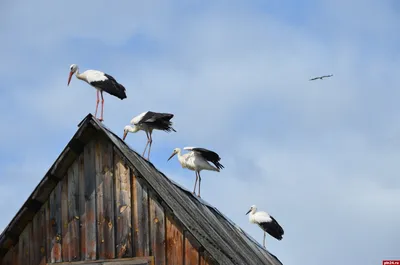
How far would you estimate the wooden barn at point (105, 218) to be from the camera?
1497 cm

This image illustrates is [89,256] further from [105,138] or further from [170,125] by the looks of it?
[170,125]

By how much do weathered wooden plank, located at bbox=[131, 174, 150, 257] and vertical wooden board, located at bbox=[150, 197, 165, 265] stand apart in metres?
0.08

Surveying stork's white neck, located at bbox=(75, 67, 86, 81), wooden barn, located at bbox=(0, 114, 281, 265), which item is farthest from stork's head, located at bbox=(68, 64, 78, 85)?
wooden barn, located at bbox=(0, 114, 281, 265)

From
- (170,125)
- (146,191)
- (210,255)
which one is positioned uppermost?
(170,125)

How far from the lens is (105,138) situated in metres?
15.9

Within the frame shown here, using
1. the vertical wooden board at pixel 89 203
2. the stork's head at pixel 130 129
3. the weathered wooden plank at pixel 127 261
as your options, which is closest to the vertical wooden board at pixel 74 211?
the vertical wooden board at pixel 89 203

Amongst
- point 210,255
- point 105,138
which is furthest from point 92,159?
point 210,255

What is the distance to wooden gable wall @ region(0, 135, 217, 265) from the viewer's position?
1500 cm

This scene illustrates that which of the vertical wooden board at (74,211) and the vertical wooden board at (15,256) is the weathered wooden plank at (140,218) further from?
the vertical wooden board at (15,256)

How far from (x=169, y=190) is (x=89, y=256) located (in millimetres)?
1579

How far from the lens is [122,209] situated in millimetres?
15453

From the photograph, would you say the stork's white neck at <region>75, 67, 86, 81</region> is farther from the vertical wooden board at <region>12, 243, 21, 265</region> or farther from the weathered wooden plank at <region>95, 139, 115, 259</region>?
the vertical wooden board at <region>12, 243, 21, 265</region>

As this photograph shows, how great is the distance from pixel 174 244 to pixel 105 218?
1263mm

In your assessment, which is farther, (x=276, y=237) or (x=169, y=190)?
(x=276, y=237)
